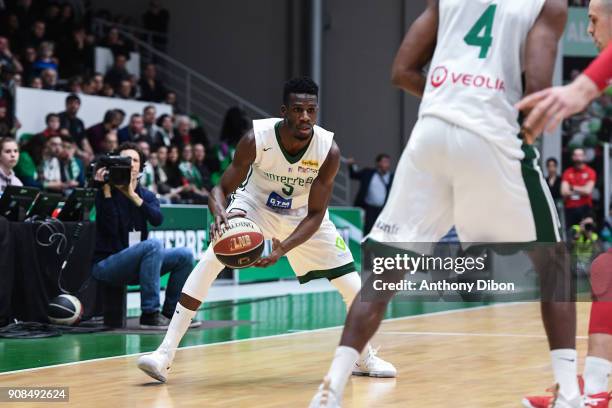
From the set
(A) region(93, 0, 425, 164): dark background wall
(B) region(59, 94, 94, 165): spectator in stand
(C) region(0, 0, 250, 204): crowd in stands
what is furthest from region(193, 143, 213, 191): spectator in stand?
(A) region(93, 0, 425, 164): dark background wall

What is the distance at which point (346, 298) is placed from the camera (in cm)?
647

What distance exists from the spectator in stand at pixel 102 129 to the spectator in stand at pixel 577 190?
280 inches

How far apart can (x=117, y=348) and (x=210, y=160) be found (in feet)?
29.1

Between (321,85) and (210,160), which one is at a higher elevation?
(321,85)

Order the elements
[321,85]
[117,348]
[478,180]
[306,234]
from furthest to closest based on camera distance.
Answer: [321,85] → [117,348] → [306,234] → [478,180]

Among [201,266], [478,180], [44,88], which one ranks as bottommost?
[201,266]

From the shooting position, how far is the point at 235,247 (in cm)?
591

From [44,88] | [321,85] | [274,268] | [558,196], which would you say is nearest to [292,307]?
[274,268]

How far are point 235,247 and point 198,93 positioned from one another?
51.7ft

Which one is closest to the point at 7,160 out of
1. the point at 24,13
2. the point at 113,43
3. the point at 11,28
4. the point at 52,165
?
the point at 52,165

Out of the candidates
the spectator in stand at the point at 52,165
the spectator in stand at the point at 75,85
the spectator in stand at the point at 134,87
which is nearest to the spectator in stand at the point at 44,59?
the spectator in stand at the point at 75,85

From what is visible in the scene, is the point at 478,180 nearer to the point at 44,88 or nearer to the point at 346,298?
the point at 346,298

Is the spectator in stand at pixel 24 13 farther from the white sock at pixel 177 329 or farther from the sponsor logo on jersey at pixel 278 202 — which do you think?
the white sock at pixel 177 329

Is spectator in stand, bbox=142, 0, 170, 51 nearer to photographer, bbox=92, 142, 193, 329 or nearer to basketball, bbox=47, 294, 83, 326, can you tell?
photographer, bbox=92, 142, 193, 329
